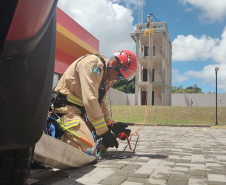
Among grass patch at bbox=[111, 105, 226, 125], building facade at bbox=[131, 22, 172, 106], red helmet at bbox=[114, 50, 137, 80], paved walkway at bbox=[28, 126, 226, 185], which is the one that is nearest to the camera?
paved walkway at bbox=[28, 126, 226, 185]

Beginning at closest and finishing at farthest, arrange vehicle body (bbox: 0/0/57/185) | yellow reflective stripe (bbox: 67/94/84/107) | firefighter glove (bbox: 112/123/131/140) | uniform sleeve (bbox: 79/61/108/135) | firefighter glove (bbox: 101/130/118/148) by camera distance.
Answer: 1. vehicle body (bbox: 0/0/57/185)
2. uniform sleeve (bbox: 79/61/108/135)
3. firefighter glove (bbox: 101/130/118/148)
4. yellow reflective stripe (bbox: 67/94/84/107)
5. firefighter glove (bbox: 112/123/131/140)

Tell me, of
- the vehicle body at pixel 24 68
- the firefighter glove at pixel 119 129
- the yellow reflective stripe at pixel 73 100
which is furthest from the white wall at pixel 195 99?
the vehicle body at pixel 24 68

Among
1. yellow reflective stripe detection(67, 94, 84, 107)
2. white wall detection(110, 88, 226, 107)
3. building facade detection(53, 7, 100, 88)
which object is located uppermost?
building facade detection(53, 7, 100, 88)

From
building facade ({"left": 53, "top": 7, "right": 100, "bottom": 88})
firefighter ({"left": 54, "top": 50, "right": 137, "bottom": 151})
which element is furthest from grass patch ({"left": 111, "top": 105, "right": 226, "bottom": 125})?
firefighter ({"left": 54, "top": 50, "right": 137, "bottom": 151})

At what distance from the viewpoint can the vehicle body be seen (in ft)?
2.95

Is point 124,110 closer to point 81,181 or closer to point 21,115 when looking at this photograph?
point 81,181

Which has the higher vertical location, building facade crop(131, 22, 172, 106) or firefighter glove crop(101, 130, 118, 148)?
building facade crop(131, 22, 172, 106)

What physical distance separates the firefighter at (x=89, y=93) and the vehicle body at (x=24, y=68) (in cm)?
214

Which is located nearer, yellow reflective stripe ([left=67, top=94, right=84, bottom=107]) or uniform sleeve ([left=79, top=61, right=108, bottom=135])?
uniform sleeve ([left=79, top=61, right=108, bottom=135])

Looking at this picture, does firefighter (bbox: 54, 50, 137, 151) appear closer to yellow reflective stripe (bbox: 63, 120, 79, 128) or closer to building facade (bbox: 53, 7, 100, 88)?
→ yellow reflective stripe (bbox: 63, 120, 79, 128)

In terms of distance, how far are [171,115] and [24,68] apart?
19860 millimetres

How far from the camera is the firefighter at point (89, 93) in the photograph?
3369mm

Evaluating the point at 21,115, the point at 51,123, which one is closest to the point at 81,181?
the point at 51,123

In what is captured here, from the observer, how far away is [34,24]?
0.94 m
